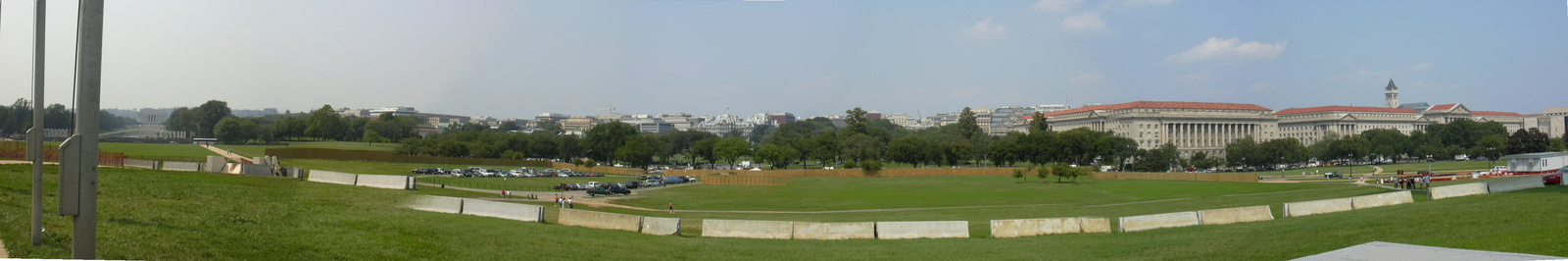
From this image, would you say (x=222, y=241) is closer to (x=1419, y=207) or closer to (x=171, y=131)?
(x=1419, y=207)

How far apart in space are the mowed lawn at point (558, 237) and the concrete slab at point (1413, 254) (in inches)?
271

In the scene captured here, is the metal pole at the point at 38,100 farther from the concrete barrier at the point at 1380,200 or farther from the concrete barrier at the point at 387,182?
the concrete barrier at the point at 1380,200

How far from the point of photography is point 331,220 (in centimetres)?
1856

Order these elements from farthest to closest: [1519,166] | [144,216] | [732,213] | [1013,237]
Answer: [1519,166] → [732,213] → [1013,237] → [144,216]

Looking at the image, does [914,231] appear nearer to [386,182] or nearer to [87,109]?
[87,109]

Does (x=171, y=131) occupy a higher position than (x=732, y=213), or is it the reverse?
(x=171, y=131)

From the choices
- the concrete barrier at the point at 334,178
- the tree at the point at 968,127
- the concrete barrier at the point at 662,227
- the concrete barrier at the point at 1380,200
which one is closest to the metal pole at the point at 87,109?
the concrete barrier at the point at 662,227

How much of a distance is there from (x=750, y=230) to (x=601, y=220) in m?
3.90

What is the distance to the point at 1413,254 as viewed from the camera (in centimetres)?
796

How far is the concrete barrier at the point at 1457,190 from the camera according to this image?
3109 centimetres

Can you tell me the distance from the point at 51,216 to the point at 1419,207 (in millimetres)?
31911

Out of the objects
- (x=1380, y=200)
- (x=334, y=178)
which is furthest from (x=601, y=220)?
(x=1380, y=200)

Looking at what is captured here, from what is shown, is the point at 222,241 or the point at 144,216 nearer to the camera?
the point at 222,241

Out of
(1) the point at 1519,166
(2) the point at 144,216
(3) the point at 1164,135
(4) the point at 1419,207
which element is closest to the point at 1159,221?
(4) the point at 1419,207
